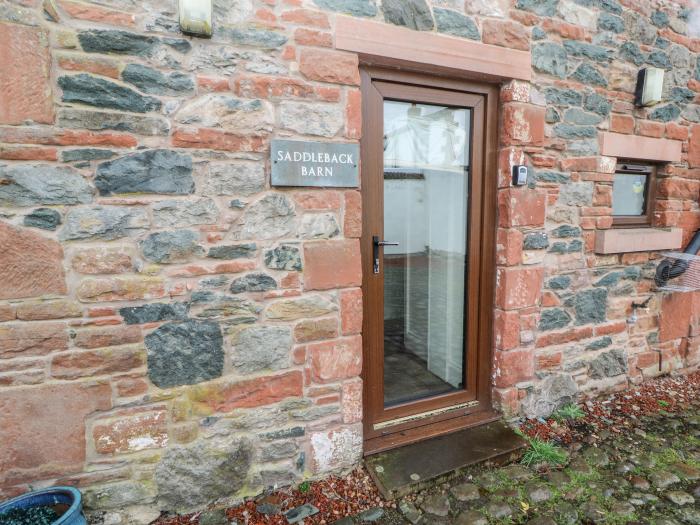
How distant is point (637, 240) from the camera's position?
3186 mm

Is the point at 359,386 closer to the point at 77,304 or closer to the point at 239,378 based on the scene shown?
the point at 239,378

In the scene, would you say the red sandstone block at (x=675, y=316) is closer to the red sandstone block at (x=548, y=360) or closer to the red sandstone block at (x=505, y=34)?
the red sandstone block at (x=548, y=360)

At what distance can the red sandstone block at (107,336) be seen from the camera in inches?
70.3

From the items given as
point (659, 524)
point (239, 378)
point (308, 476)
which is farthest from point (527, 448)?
point (239, 378)

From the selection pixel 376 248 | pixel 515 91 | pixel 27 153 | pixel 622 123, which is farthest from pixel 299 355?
pixel 622 123

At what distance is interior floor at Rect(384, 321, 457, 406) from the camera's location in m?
2.70

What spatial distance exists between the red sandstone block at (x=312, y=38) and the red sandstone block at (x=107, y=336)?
171cm

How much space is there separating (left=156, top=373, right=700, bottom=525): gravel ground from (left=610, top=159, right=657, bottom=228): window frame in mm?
1710

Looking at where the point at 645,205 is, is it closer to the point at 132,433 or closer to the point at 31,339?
the point at 132,433

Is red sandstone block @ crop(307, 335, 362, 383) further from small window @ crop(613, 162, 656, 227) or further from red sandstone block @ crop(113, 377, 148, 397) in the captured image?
small window @ crop(613, 162, 656, 227)

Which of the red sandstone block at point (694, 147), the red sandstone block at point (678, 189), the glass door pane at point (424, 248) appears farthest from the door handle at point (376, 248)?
the red sandstone block at point (694, 147)

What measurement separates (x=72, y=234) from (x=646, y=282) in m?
4.26

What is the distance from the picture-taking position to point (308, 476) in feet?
7.34

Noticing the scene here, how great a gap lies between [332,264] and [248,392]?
2.77 ft
